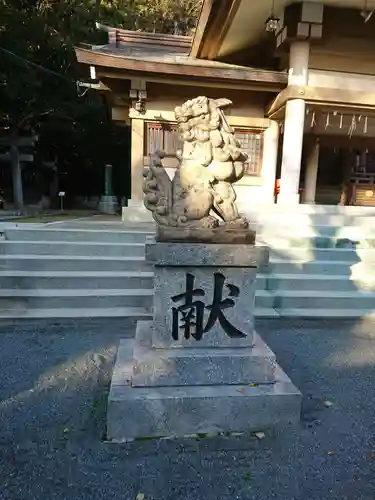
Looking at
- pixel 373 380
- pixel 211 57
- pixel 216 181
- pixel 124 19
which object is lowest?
pixel 373 380

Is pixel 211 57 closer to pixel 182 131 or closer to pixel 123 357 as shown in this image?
pixel 182 131

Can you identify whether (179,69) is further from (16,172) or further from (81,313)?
(16,172)

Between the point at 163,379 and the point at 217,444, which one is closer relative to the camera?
the point at 217,444

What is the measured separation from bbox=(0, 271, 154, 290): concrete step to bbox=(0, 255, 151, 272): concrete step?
0.36ft

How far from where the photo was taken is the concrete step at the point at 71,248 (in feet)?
16.5

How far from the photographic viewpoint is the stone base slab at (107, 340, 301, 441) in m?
2.24

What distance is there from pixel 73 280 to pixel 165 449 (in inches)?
115

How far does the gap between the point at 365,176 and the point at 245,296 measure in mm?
11237

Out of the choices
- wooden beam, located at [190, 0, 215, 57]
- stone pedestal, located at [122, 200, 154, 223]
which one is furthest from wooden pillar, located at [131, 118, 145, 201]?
wooden beam, located at [190, 0, 215, 57]

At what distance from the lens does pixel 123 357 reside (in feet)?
9.46

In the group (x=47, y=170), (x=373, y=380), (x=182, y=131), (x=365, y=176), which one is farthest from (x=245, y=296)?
(x=47, y=170)

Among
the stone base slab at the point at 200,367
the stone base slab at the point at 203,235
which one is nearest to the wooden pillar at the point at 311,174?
the stone base slab at the point at 203,235

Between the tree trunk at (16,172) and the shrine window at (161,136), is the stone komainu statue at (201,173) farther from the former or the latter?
the tree trunk at (16,172)

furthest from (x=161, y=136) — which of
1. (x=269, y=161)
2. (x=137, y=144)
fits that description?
(x=269, y=161)
